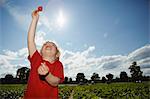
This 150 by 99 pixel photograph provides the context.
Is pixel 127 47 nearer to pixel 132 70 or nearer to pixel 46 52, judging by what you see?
pixel 132 70

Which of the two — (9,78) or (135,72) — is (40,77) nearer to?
(9,78)

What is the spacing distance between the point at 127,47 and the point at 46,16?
2.40 feet

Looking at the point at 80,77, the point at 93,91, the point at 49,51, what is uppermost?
the point at 49,51

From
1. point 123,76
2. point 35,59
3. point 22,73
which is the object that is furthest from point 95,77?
point 35,59

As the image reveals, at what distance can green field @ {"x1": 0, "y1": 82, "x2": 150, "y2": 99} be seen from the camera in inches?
89.4

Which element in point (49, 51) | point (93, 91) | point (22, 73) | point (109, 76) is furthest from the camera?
point (93, 91)

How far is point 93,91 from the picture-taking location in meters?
2.43

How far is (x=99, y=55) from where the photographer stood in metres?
2.16

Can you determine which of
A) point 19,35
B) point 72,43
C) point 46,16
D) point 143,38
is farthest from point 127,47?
point 19,35

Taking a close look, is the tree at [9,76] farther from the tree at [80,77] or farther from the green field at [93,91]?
the tree at [80,77]

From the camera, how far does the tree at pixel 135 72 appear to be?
2193mm

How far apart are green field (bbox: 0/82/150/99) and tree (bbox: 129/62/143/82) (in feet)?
0.18

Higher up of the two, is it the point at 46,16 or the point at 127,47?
the point at 46,16

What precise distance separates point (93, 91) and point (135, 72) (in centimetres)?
44
